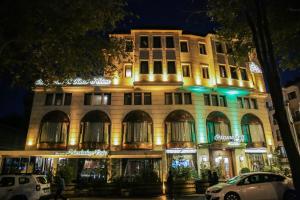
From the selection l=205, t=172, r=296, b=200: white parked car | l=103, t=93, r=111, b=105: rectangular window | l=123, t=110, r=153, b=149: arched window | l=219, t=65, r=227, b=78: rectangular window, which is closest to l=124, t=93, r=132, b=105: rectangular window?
l=123, t=110, r=153, b=149: arched window

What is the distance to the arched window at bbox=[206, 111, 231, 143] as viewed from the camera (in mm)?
26484

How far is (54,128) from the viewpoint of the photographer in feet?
83.8

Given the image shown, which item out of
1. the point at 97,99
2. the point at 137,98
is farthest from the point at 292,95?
the point at 97,99

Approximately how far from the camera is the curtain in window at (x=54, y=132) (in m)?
25.2

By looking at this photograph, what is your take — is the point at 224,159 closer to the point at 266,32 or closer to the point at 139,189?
the point at 139,189

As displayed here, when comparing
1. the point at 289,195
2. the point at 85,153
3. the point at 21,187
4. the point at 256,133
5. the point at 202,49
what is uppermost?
the point at 202,49

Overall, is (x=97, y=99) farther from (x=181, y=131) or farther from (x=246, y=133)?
(x=246, y=133)

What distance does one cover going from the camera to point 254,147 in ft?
89.9

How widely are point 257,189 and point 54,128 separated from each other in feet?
67.4

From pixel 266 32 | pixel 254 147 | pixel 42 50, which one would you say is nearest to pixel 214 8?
pixel 266 32

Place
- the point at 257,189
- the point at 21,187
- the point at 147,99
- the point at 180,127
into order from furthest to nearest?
the point at 147,99, the point at 180,127, the point at 21,187, the point at 257,189

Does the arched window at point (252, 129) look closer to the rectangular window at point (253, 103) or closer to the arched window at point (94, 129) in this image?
the rectangular window at point (253, 103)

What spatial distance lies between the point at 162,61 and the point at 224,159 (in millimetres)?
12693

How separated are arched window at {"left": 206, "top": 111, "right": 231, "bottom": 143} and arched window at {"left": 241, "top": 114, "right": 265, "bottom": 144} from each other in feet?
7.46
